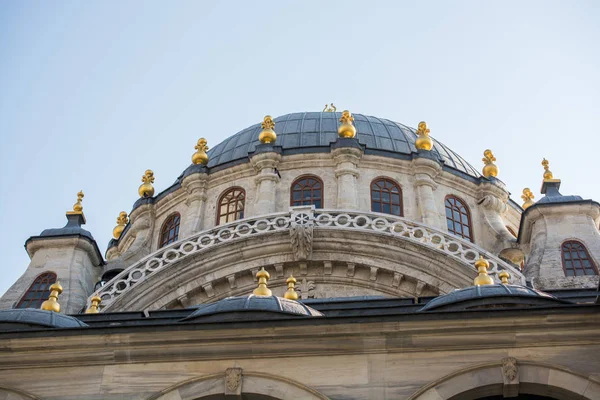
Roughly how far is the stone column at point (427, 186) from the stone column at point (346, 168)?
2.04 metres

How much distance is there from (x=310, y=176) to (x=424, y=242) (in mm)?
7420

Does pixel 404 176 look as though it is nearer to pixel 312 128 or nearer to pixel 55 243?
pixel 312 128

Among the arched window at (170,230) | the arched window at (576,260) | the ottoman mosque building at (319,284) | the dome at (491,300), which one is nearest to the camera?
the ottoman mosque building at (319,284)

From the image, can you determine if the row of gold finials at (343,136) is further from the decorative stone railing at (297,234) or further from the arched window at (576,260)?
the decorative stone railing at (297,234)

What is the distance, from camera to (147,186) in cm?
3616

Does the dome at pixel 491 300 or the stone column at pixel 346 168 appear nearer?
the dome at pixel 491 300

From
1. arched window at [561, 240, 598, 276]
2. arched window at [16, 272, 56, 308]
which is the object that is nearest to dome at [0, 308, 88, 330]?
arched window at [16, 272, 56, 308]

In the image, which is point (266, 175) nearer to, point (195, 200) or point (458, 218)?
point (195, 200)

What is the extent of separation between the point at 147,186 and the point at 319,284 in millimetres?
11085

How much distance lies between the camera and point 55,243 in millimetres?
30969

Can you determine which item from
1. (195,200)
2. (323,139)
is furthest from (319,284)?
(323,139)

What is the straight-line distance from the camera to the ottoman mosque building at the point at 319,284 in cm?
1359

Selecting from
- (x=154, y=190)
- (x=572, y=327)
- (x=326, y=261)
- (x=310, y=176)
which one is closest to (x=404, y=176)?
(x=310, y=176)

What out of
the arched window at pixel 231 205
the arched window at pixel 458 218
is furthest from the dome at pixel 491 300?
the arched window at pixel 231 205
